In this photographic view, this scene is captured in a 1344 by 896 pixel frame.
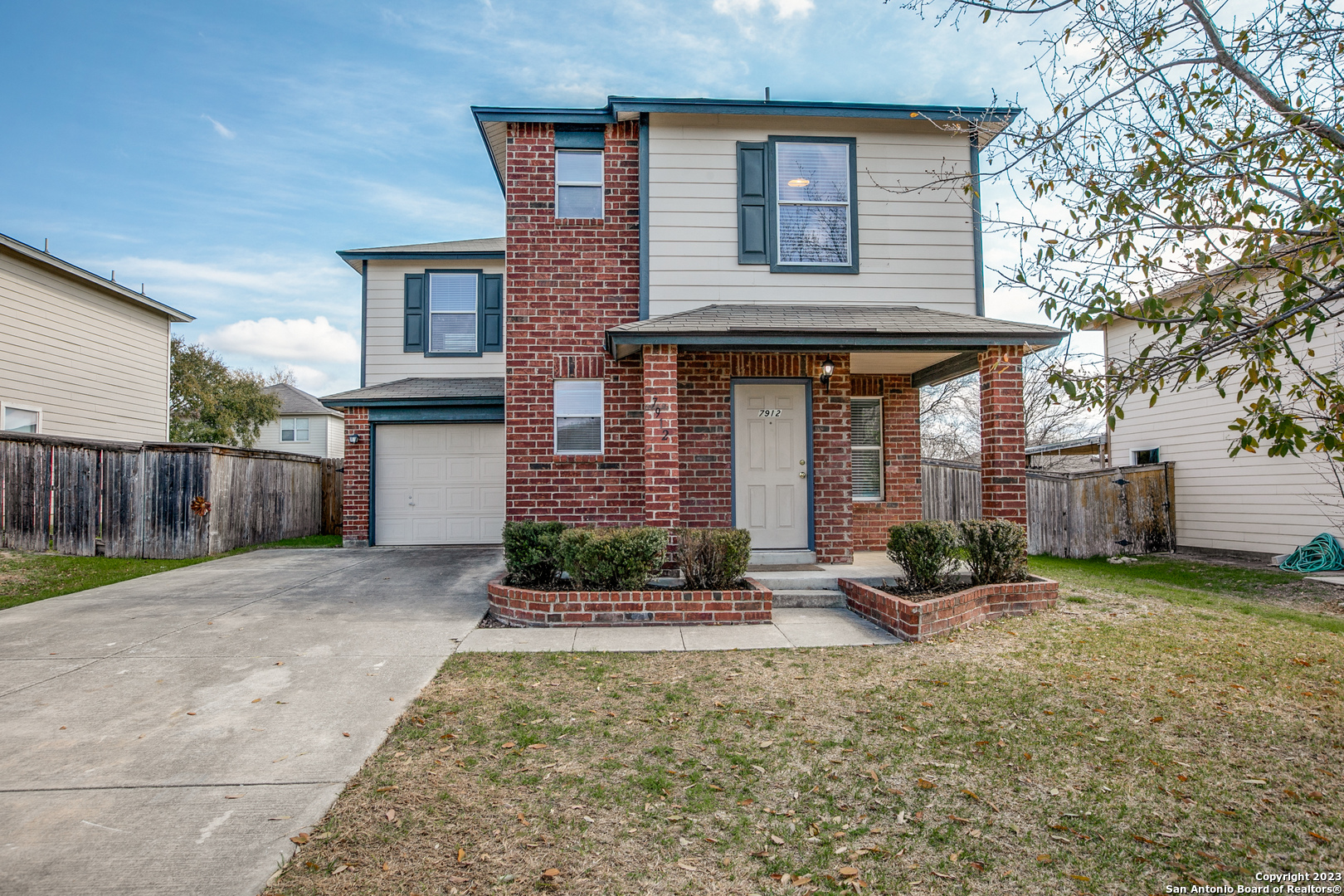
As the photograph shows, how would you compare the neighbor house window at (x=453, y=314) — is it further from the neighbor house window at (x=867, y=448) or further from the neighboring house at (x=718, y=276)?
the neighbor house window at (x=867, y=448)

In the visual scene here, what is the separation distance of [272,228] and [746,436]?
1531 centimetres

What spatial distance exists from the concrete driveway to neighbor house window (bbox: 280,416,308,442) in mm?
26584

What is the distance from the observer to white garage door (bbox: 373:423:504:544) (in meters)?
12.4

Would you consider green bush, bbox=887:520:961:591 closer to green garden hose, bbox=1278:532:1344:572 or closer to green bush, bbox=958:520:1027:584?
green bush, bbox=958:520:1027:584

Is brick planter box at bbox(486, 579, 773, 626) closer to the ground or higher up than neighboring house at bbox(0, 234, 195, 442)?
closer to the ground

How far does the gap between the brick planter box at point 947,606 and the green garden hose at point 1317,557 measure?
19.5 feet

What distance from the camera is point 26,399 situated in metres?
Result: 12.3

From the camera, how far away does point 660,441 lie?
24.6 feet

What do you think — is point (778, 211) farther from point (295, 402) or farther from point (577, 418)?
point (295, 402)

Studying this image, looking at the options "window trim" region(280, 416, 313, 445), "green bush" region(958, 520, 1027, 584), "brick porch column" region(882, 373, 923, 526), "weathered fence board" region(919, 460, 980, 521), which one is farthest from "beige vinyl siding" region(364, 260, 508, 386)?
"window trim" region(280, 416, 313, 445)

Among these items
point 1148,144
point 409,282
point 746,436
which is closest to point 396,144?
point 409,282

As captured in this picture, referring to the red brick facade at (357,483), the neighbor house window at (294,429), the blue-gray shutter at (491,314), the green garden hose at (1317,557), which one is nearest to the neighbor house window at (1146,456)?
the green garden hose at (1317,557)

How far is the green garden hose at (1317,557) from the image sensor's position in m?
9.65

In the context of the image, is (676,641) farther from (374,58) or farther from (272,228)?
(272,228)
